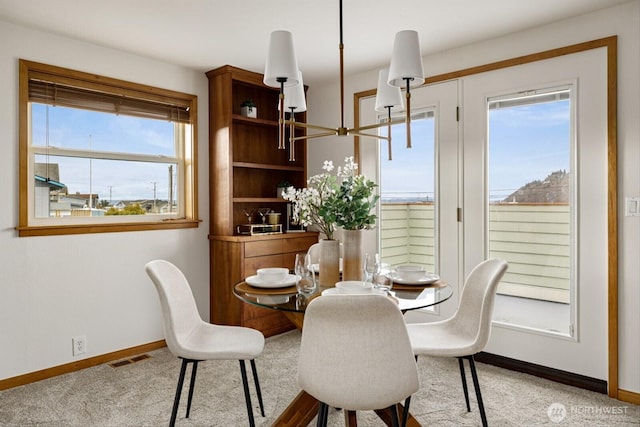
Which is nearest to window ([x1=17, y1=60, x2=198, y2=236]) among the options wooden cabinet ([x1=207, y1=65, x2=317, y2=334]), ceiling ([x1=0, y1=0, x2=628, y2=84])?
wooden cabinet ([x1=207, y1=65, x2=317, y2=334])

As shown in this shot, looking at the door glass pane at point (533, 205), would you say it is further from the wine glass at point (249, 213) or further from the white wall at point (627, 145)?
the wine glass at point (249, 213)

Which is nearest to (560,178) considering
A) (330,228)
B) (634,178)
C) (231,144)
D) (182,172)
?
(634,178)

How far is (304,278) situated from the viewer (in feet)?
7.08

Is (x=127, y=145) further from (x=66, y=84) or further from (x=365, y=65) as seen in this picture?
(x=365, y=65)

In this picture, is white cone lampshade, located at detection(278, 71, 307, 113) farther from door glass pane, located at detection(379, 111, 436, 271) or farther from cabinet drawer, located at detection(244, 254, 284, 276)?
cabinet drawer, located at detection(244, 254, 284, 276)

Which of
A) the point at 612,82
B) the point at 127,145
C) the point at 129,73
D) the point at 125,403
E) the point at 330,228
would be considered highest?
the point at 129,73

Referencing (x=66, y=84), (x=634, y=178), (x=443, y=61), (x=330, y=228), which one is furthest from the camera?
(x=443, y=61)

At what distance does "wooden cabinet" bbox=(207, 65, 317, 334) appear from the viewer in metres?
3.83

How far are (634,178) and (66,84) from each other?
3832 millimetres

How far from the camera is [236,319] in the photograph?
149 inches

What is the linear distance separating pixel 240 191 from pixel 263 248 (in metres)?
0.67

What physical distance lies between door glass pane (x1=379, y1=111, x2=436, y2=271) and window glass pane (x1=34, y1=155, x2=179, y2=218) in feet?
6.20

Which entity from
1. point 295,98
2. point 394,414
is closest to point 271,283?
point 394,414

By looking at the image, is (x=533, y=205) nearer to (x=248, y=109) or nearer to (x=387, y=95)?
(x=387, y=95)
